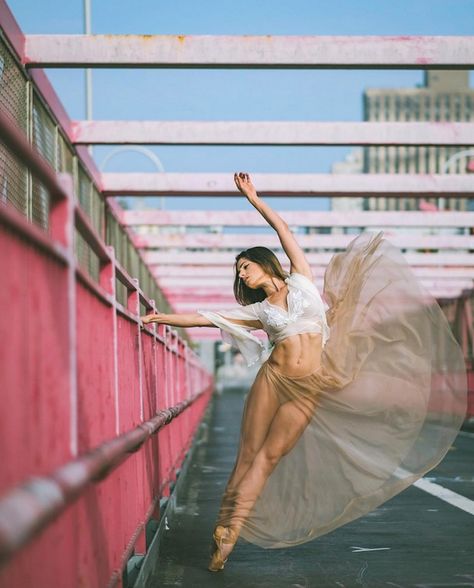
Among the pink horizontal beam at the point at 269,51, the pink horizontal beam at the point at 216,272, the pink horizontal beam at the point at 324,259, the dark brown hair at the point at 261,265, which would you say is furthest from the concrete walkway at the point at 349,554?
the pink horizontal beam at the point at 216,272

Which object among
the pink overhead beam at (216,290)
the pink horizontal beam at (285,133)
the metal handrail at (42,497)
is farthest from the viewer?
the pink overhead beam at (216,290)

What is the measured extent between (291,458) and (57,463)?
3.67 metres

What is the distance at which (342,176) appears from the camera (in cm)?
1739

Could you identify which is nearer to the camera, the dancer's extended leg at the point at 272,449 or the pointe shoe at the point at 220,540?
the pointe shoe at the point at 220,540

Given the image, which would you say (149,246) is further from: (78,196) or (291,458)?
(291,458)

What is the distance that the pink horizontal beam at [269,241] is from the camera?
23.4m

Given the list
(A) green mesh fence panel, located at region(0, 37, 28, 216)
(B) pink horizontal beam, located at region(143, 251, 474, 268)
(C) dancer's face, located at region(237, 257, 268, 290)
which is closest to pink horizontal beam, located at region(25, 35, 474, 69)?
(A) green mesh fence panel, located at region(0, 37, 28, 216)

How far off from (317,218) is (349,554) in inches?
595

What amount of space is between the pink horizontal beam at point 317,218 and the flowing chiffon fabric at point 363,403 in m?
13.9

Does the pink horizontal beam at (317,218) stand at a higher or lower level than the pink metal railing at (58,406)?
higher

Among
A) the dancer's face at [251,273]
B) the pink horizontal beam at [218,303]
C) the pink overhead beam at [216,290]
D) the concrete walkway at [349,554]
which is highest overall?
the pink overhead beam at [216,290]

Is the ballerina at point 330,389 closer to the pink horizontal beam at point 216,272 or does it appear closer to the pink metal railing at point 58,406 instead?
the pink metal railing at point 58,406

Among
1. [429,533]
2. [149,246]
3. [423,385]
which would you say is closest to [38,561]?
[423,385]

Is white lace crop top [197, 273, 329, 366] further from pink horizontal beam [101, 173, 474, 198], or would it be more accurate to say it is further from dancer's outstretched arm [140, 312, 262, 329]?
pink horizontal beam [101, 173, 474, 198]
